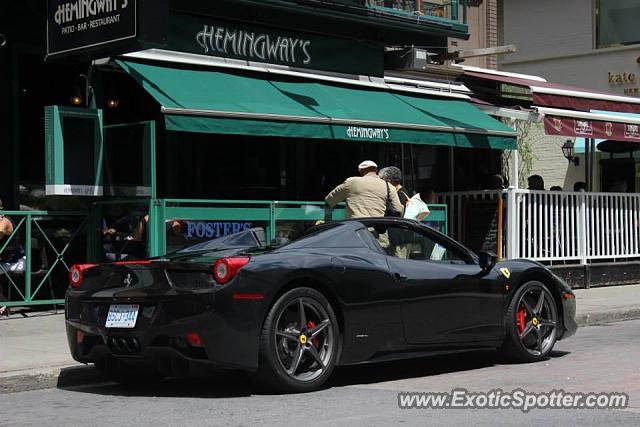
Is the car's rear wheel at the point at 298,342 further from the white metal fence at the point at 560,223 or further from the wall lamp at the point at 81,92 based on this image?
the white metal fence at the point at 560,223

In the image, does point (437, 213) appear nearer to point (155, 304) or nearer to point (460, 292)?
point (460, 292)

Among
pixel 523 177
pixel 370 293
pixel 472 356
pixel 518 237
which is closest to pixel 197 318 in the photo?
pixel 370 293

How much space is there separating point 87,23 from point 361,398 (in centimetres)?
650

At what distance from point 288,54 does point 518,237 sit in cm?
498

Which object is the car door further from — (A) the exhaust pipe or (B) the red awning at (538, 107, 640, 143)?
(B) the red awning at (538, 107, 640, 143)

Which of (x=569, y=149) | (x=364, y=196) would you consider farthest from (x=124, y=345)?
(x=569, y=149)

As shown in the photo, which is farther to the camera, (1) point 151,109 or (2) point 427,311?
(1) point 151,109

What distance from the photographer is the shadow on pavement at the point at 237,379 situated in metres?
7.91

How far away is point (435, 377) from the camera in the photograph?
27.8 ft

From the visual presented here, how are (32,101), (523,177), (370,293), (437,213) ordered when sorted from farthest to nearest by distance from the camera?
(523,177) < (437,213) < (32,101) < (370,293)

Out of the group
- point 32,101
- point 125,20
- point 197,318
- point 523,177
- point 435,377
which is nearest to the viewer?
point 197,318

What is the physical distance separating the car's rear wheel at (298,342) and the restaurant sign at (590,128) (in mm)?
9622

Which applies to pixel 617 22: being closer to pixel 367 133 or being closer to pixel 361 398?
pixel 367 133

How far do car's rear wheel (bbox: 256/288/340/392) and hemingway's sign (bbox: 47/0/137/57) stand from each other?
4.99 meters
